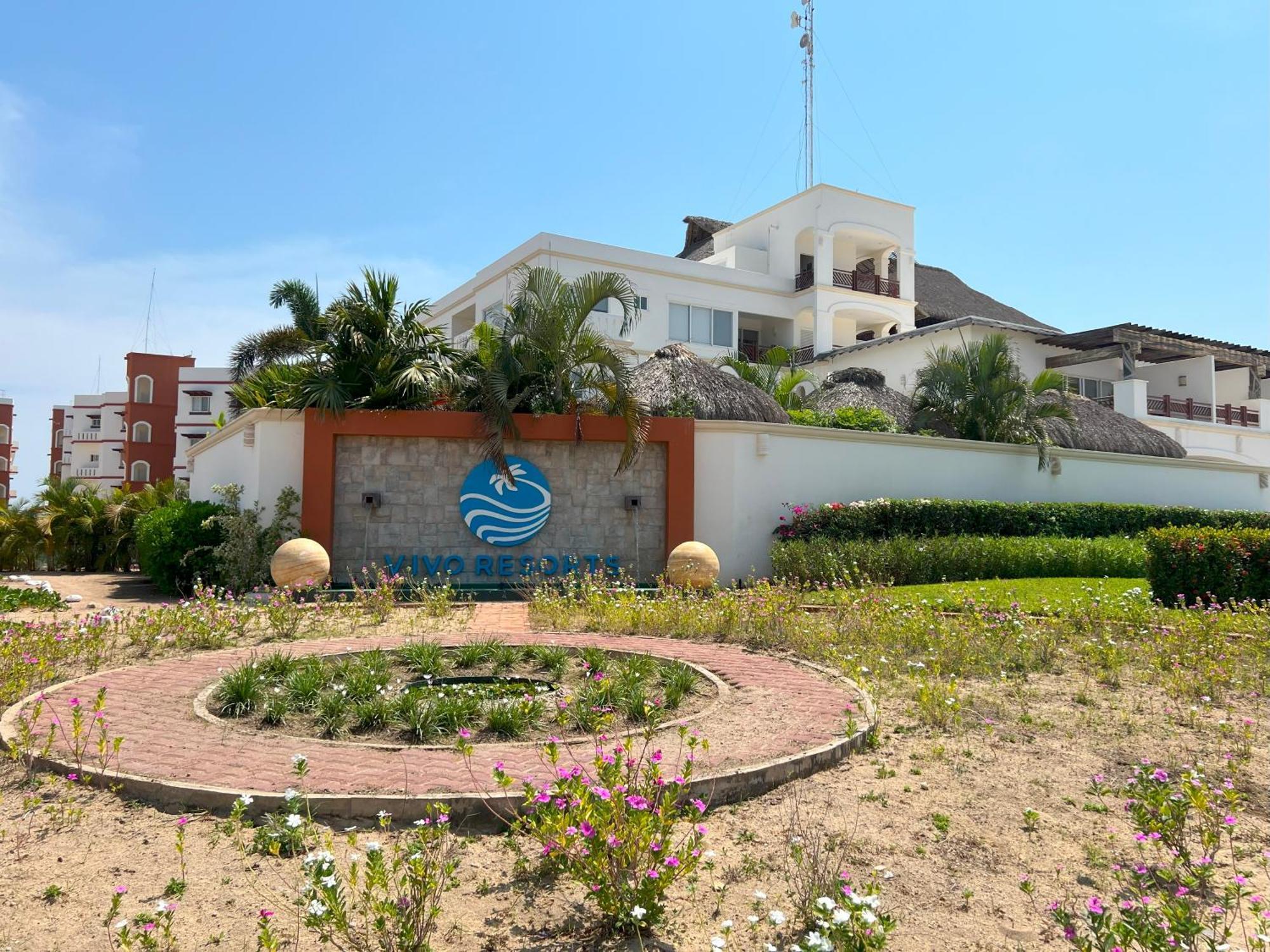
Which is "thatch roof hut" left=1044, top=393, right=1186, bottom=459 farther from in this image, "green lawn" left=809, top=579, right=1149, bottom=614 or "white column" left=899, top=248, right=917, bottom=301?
"white column" left=899, top=248, right=917, bottom=301

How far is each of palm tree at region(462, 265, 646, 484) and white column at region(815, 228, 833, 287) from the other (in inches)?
706

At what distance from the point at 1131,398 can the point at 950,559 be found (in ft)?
62.9

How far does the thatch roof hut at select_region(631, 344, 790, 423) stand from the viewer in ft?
52.4

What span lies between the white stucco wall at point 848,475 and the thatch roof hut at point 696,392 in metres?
0.99

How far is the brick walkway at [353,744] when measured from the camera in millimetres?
4531

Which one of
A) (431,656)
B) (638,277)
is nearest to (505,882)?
(431,656)

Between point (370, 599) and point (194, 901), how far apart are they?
7.05m

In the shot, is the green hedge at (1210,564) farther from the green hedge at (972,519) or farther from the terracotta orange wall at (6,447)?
the terracotta orange wall at (6,447)

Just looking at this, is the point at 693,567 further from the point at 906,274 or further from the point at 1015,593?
the point at 906,274

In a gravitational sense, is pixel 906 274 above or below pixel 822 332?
above

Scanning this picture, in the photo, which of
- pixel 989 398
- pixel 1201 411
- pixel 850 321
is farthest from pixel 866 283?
pixel 989 398

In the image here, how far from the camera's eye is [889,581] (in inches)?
519

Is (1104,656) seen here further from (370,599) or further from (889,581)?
(370,599)

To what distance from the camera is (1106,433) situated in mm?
22969
